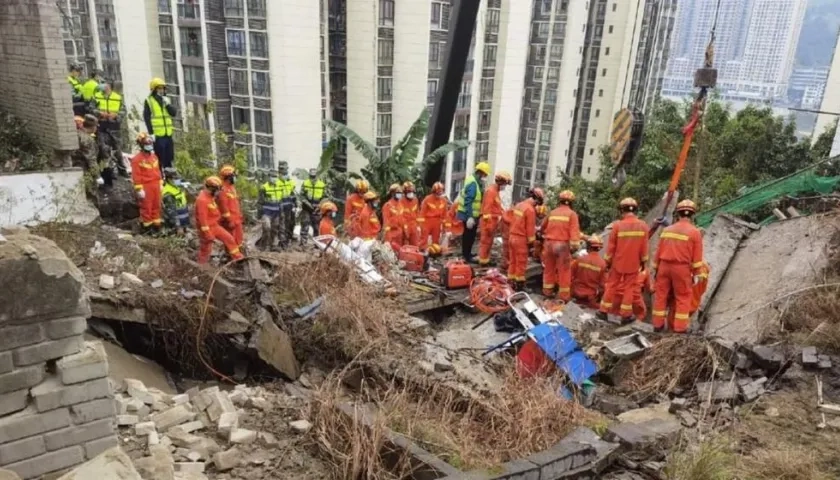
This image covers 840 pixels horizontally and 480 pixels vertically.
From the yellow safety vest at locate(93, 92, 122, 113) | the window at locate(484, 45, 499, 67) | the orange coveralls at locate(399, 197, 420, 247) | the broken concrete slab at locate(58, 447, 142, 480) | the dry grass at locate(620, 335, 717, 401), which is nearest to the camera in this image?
the broken concrete slab at locate(58, 447, 142, 480)

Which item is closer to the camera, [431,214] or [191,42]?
[431,214]

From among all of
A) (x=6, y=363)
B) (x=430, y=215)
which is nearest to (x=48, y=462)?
(x=6, y=363)

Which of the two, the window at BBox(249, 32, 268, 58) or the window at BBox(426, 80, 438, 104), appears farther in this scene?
the window at BBox(426, 80, 438, 104)

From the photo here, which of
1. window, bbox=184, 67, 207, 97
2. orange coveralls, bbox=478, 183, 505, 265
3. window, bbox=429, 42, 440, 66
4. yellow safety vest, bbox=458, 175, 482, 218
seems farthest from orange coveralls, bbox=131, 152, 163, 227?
window, bbox=184, 67, 207, 97

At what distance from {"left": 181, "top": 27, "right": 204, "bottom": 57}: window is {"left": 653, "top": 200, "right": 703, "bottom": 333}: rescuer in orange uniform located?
67.6ft

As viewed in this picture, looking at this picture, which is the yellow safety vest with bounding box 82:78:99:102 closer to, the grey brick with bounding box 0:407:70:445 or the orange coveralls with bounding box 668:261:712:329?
the grey brick with bounding box 0:407:70:445

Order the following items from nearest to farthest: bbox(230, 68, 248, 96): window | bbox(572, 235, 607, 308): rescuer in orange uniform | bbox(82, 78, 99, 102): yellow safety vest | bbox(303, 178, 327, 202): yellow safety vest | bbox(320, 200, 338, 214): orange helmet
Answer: bbox(572, 235, 607, 308): rescuer in orange uniform, bbox(320, 200, 338, 214): orange helmet, bbox(82, 78, 99, 102): yellow safety vest, bbox(303, 178, 327, 202): yellow safety vest, bbox(230, 68, 248, 96): window

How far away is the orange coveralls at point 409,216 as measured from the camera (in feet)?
30.4

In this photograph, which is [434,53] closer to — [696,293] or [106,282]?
[696,293]

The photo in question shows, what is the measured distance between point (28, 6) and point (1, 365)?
6.88 metres

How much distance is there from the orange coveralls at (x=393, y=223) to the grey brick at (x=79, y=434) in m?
6.22

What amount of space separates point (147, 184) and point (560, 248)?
19.4 ft

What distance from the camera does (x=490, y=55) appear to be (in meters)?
24.8

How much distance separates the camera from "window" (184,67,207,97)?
22.4 m
